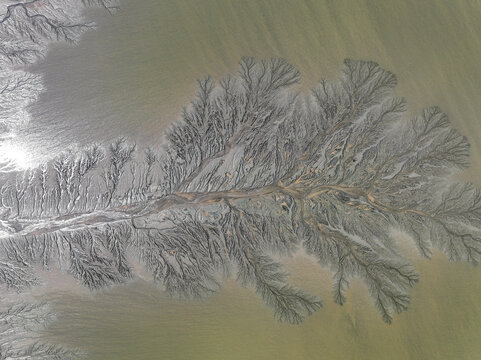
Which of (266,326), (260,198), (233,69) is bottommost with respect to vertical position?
Answer: (266,326)

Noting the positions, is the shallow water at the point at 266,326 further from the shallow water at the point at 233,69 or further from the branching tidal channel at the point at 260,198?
the branching tidal channel at the point at 260,198

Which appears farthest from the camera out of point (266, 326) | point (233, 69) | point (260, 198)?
point (233, 69)

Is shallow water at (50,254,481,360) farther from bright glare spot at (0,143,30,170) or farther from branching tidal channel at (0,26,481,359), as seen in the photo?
bright glare spot at (0,143,30,170)

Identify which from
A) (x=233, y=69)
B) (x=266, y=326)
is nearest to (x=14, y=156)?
(x=233, y=69)

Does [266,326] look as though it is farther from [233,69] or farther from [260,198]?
[233,69]

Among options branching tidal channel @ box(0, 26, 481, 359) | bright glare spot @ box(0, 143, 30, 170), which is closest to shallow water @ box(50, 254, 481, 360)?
branching tidal channel @ box(0, 26, 481, 359)

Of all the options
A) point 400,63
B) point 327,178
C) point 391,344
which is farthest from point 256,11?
point 391,344

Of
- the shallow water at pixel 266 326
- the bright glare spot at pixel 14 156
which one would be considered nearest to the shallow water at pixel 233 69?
the shallow water at pixel 266 326
